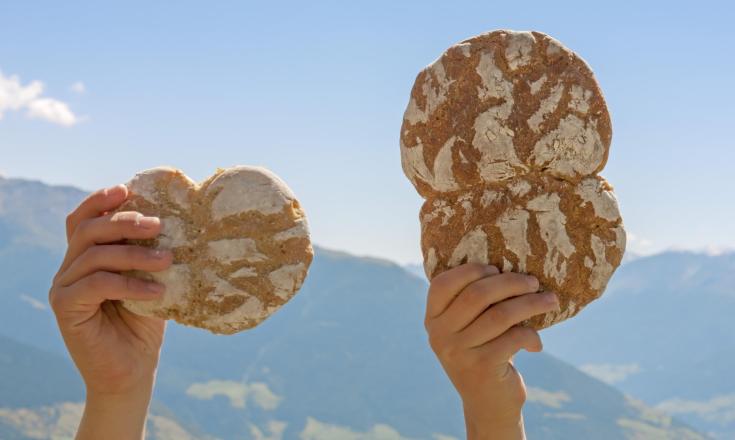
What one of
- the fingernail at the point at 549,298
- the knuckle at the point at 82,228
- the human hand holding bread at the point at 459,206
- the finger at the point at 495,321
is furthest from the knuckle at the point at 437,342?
the knuckle at the point at 82,228

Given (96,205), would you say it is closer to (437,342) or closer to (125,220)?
(125,220)

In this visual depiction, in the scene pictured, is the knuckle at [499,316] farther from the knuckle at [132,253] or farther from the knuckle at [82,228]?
the knuckle at [82,228]

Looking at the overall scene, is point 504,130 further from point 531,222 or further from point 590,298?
point 590,298

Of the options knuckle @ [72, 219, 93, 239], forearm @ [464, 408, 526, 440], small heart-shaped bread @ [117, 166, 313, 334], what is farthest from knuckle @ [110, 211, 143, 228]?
forearm @ [464, 408, 526, 440]

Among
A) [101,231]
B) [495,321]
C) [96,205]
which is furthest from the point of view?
[96,205]

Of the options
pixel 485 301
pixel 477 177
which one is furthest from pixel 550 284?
pixel 485 301

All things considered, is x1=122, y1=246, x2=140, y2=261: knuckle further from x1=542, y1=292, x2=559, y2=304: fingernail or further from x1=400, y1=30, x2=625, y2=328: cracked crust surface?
x1=542, y1=292, x2=559, y2=304: fingernail

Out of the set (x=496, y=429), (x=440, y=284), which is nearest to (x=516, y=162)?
(x=440, y=284)
